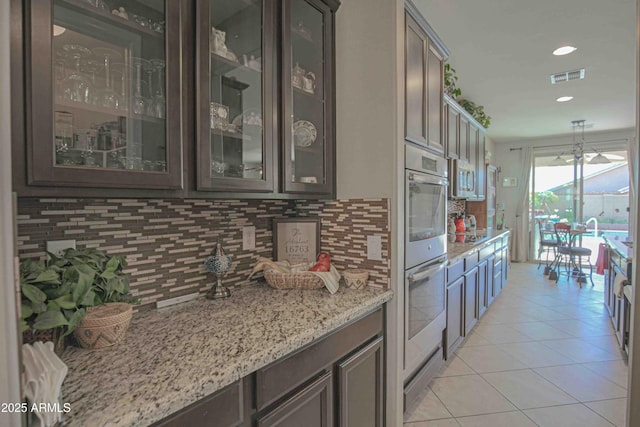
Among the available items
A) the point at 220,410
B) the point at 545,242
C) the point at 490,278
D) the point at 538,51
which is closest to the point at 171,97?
the point at 220,410

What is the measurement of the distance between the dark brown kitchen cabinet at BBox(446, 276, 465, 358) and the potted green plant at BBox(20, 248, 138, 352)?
88.6 inches

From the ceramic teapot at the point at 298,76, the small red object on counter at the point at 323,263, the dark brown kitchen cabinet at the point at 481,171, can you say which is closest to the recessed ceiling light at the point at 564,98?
the dark brown kitchen cabinet at the point at 481,171

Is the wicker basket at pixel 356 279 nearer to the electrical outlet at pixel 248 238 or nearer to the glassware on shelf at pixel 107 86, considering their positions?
the electrical outlet at pixel 248 238

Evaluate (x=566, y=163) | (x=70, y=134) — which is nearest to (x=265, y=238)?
(x=70, y=134)

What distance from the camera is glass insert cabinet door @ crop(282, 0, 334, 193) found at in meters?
1.46

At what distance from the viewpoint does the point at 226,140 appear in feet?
4.14

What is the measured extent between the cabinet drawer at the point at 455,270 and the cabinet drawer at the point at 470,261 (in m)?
0.12

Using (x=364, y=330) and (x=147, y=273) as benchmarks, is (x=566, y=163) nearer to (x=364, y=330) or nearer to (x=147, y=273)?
(x=364, y=330)

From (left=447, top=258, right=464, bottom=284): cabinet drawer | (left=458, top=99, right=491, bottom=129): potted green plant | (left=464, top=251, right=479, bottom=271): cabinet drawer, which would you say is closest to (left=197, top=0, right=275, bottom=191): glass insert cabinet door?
(left=447, top=258, right=464, bottom=284): cabinet drawer

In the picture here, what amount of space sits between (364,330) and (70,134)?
132 centimetres

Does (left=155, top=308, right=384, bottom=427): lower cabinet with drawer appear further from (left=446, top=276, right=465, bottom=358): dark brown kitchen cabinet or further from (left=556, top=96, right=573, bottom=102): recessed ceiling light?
(left=556, top=96, right=573, bottom=102): recessed ceiling light

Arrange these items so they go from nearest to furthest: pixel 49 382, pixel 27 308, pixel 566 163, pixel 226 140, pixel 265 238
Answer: pixel 49 382, pixel 27 308, pixel 226 140, pixel 265 238, pixel 566 163

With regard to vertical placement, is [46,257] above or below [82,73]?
below

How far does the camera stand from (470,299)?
3.02 m
